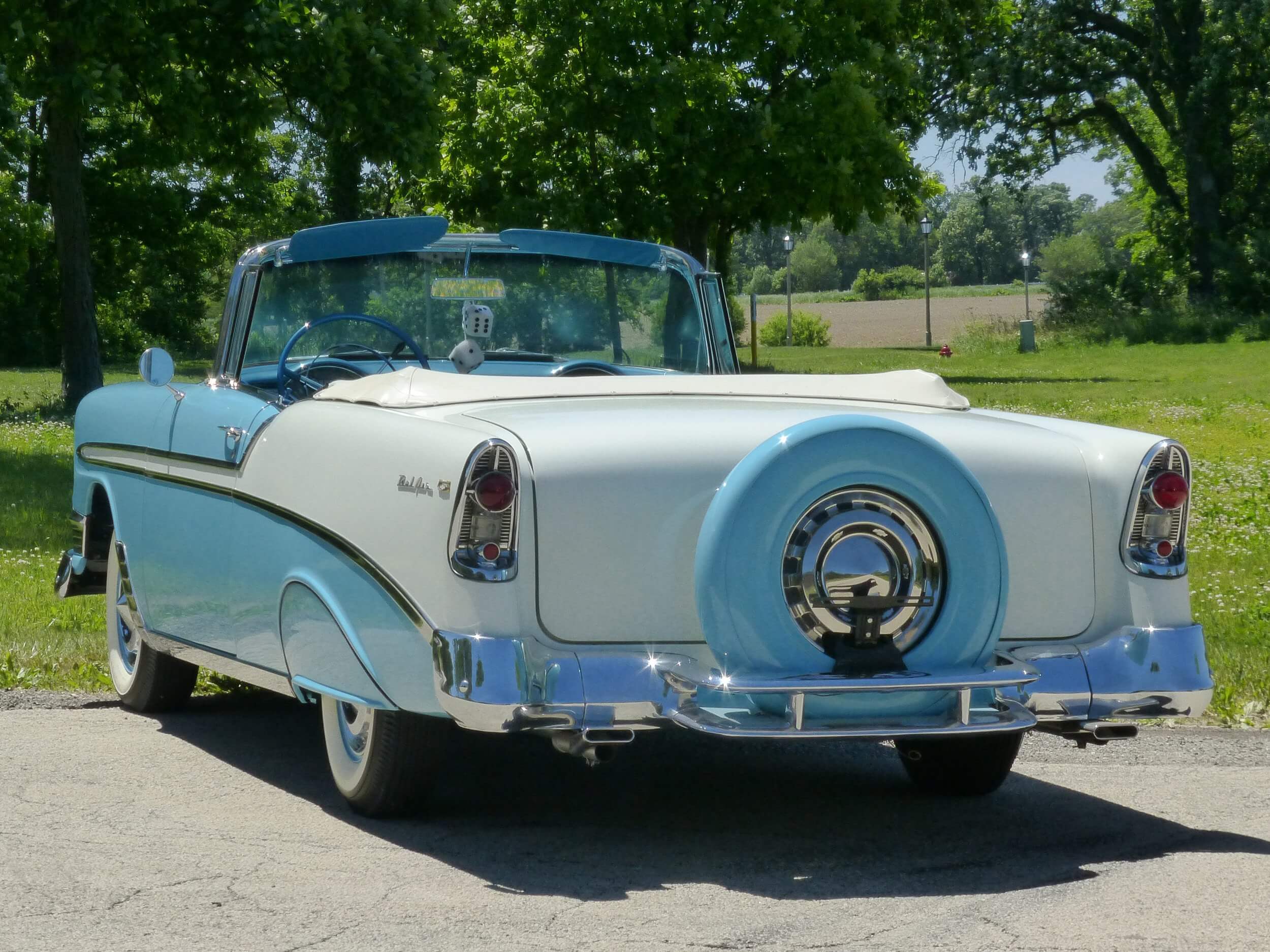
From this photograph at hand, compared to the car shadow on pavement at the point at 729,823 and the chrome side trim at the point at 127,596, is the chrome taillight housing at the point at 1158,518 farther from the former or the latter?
the chrome side trim at the point at 127,596

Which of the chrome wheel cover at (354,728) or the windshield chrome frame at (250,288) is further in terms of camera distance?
the windshield chrome frame at (250,288)

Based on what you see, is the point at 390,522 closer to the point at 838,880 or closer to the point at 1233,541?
the point at 838,880

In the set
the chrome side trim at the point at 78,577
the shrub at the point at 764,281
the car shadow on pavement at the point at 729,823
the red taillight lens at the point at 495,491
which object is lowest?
the car shadow on pavement at the point at 729,823

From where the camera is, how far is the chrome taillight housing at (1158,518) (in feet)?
13.9

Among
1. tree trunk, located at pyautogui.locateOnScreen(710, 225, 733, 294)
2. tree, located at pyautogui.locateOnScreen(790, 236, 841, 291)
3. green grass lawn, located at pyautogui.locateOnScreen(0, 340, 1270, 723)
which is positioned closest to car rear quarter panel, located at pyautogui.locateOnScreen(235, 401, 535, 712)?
green grass lawn, located at pyautogui.locateOnScreen(0, 340, 1270, 723)

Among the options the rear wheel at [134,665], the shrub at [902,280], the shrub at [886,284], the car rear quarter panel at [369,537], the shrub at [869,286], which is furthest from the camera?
the shrub at [902,280]

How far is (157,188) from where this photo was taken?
1517 inches

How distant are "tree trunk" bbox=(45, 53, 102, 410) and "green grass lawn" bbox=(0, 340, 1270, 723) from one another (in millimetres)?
960

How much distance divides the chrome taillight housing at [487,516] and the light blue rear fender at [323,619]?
0.21 m

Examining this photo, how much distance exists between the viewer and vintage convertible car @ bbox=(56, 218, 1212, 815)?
150 inches

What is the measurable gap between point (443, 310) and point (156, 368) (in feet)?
3.26

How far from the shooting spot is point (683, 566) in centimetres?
396

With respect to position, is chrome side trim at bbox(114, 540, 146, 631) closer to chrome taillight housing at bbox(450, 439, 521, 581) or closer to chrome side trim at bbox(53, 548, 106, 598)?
chrome side trim at bbox(53, 548, 106, 598)

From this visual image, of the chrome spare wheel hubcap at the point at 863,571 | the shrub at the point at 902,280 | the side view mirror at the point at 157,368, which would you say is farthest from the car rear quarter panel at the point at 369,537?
the shrub at the point at 902,280
